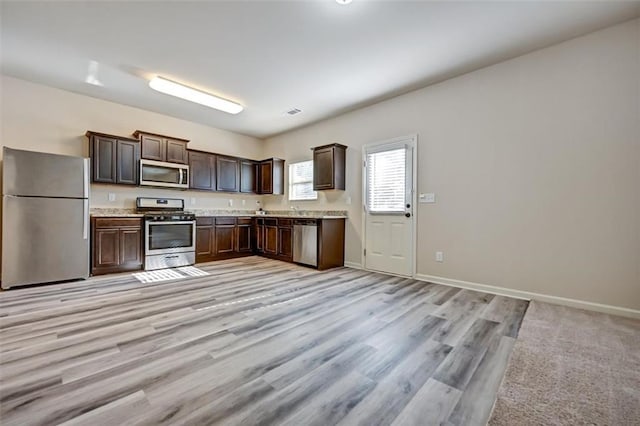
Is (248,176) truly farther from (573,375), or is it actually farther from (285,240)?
(573,375)


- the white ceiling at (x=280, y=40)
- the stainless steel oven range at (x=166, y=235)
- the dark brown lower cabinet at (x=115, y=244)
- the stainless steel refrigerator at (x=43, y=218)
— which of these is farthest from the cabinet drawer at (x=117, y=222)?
the white ceiling at (x=280, y=40)

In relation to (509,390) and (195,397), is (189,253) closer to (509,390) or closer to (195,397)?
(195,397)

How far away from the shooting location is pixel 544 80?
301 cm

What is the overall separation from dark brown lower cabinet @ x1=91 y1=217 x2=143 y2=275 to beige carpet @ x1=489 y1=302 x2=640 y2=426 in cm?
487

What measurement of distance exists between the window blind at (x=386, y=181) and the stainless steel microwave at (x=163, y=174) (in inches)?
134

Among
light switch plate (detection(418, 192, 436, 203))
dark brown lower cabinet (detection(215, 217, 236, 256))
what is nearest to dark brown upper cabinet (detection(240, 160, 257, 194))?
dark brown lower cabinet (detection(215, 217, 236, 256))

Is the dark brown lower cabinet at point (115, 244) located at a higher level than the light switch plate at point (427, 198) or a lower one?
lower

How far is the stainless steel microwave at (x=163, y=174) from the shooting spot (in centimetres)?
471

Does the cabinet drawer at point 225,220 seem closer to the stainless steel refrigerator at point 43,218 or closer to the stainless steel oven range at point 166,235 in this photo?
the stainless steel oven range at point 166,235

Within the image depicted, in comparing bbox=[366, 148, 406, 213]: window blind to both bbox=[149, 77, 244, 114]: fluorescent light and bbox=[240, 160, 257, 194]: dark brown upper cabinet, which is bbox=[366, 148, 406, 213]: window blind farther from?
bbox=[240, 160, 257, 194]: dark brown upper cabinet

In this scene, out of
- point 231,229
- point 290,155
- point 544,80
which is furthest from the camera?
point 290,155

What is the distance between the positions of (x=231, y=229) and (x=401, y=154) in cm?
364

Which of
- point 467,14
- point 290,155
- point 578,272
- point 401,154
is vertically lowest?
point 578,272

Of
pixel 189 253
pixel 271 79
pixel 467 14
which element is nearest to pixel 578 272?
pixel 467 14
